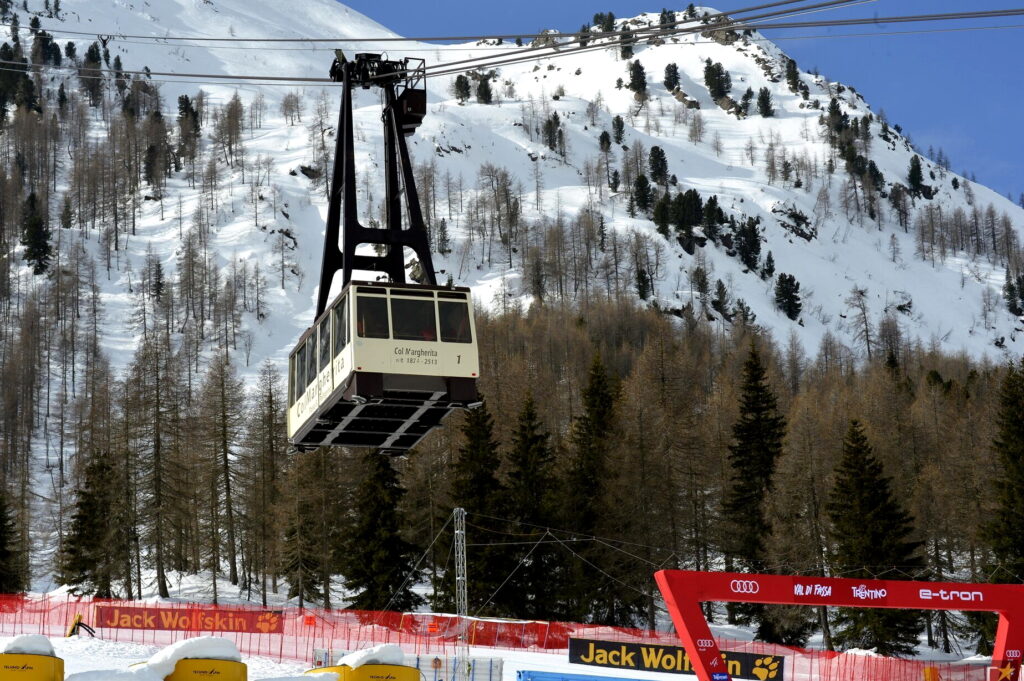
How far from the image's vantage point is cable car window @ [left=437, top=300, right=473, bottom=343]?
2559 centimetres

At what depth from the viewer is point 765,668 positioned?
42.9 meters

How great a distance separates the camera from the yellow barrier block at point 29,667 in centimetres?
1948

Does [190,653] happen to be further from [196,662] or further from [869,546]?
[869,546]

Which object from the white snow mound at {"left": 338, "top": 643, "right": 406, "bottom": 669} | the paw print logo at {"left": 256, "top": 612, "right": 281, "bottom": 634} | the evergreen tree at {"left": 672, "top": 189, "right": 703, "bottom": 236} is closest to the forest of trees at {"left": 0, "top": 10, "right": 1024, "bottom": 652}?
the paw print logo at {"left": 256, "top": 612, "right": 281, "bottom": 634}

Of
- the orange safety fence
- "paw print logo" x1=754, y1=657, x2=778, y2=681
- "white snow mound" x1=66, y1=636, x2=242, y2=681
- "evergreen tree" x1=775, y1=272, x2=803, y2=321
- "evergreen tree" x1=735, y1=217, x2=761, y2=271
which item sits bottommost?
"paw print logo" x1=754, y1=657, x2=778, y2=681

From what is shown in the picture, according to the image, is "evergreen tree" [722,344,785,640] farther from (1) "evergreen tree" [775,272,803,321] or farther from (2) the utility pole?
(1) "evergreen tree" [775,272,803,321]

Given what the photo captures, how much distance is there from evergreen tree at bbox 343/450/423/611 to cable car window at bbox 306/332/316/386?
36445 mm

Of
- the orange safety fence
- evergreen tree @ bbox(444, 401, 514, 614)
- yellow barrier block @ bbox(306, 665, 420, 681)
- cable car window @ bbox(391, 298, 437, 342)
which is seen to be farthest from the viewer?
evergreen tree @ bbox(444, 401, 514, 614)

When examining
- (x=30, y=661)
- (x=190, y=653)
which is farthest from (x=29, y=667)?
(x=190, y=653)

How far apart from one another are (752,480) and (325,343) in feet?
169

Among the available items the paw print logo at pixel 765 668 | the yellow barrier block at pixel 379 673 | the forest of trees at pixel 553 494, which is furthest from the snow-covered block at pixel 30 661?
the forest of trees at pixel 553 494

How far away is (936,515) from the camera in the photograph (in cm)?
6925

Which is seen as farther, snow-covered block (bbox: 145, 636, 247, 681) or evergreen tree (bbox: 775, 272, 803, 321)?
evergreen tree (bbox: 775, 272, 803, 321)

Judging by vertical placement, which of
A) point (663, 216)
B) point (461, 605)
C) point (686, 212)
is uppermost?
point (686, 212)
